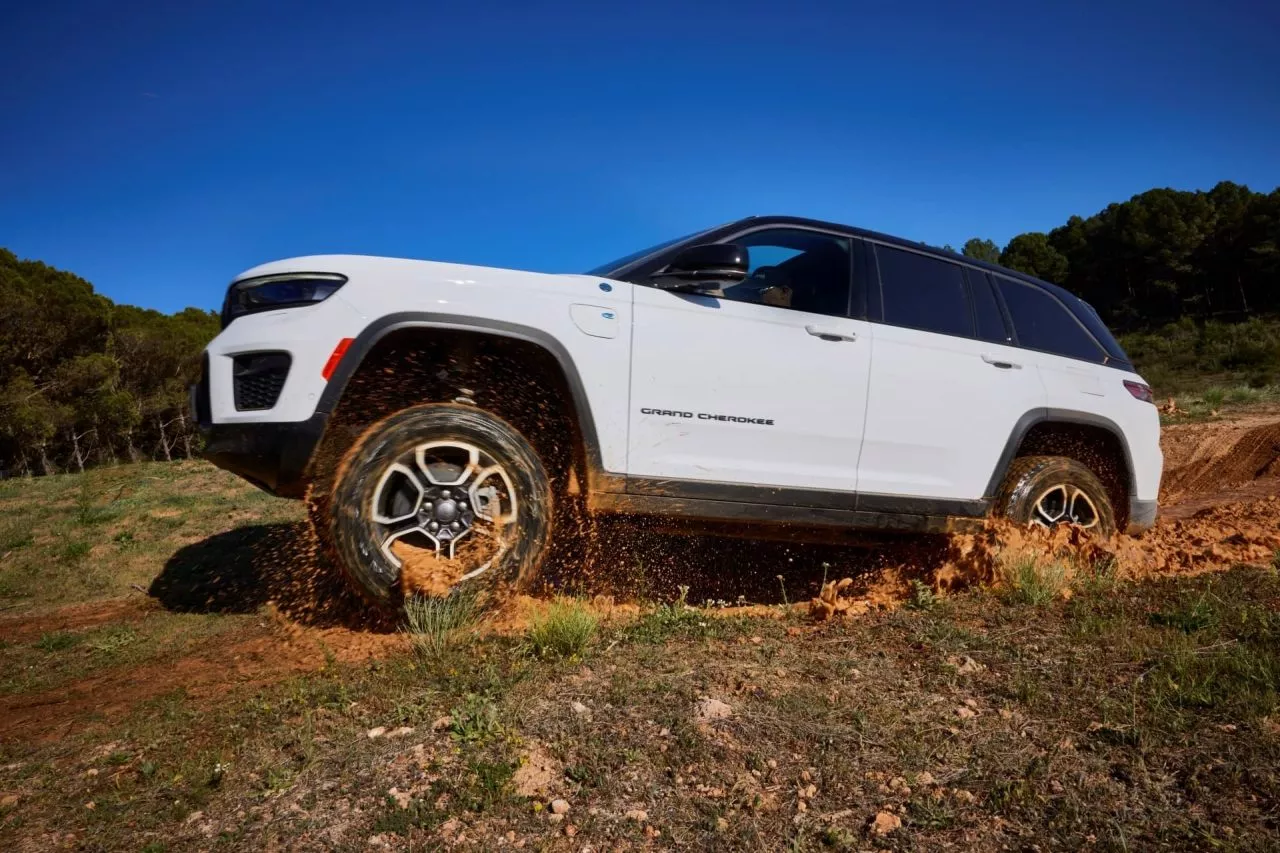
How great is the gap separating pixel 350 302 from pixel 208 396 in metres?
0.73

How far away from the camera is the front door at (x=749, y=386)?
3.24 m


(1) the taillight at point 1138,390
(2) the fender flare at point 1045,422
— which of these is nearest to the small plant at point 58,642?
(2) the fender flare at point 1045,422

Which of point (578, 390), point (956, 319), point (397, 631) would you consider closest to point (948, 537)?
point (956, 319)

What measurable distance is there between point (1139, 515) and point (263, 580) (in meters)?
5.61

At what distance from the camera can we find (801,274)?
13.3 ft

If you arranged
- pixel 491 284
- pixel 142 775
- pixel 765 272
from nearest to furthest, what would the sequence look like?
1. pixel 142 775
2. pixel 491 284
3. pixel 765 272

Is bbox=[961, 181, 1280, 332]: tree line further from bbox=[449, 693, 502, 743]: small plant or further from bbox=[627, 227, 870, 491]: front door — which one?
bbox=[449, 693, 502, 743]: small plant

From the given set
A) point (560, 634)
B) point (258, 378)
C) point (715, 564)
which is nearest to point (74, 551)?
point (258, 378)

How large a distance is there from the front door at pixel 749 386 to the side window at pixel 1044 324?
4.37 feet

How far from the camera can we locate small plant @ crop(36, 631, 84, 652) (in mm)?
3730

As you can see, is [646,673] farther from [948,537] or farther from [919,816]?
[948,537]

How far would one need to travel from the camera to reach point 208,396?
299 cm

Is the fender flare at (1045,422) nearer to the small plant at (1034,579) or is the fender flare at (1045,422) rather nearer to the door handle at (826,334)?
the small plant at (1034,579)

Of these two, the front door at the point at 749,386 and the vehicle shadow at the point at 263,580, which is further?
the vehicle shadow at the point at 263,580
